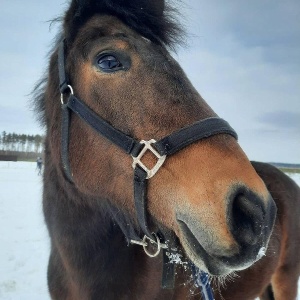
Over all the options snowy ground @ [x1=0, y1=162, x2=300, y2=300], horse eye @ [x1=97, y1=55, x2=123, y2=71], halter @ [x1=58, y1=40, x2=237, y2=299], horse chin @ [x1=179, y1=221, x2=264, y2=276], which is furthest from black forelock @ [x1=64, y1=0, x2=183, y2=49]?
snowy ground @ [x1=0, y1=162, x2=300, y2=300]

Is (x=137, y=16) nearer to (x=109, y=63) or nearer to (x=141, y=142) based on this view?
(x=109, y=63)

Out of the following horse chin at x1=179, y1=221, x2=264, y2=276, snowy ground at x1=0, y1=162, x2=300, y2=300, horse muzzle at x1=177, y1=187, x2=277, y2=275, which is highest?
horse muzzle at x1=177, y1=187, x2=277, y2=275

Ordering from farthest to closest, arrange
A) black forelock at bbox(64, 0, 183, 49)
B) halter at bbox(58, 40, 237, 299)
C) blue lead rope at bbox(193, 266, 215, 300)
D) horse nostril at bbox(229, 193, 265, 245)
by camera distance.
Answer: blue lead rope at bbox(193, 266, 215, 300)
black forelock at bbox(64, 0, 183, 49)
halter at bbox(58, 40, 237, 299)
horse nostril at bbox(229, 193, 265, 245)

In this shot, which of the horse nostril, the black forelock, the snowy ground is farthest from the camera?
the snowy ground

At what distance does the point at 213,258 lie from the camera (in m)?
1.73

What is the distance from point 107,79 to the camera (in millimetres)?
2246

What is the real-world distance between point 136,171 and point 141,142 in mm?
170

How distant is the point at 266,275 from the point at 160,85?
299cm

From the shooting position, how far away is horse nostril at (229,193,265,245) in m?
1.64

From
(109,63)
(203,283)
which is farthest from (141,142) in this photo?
(203,283)

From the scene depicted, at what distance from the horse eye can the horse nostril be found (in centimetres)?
113

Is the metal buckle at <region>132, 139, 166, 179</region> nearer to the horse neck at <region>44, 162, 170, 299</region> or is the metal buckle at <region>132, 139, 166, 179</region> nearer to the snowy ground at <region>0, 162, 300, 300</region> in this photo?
the horse neck at <region>44, 162, 170, 299</region>

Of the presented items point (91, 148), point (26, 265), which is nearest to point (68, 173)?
point (91, 148)

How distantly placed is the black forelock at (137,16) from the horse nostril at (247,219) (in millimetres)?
1328
